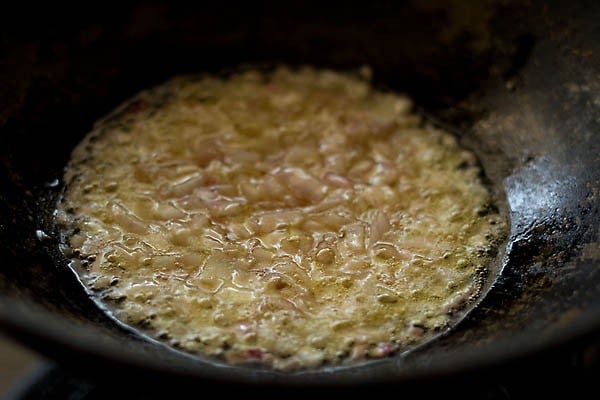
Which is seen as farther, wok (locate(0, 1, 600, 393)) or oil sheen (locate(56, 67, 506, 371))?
oil sheen (locate(56, 67, 506, 371))

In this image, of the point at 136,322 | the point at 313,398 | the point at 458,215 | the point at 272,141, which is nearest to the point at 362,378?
the point at 313,398

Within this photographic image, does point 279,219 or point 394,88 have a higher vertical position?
point 394,88

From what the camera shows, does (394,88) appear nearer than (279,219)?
No

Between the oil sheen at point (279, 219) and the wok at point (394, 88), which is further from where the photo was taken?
the oil sheen at point (279, 219)
